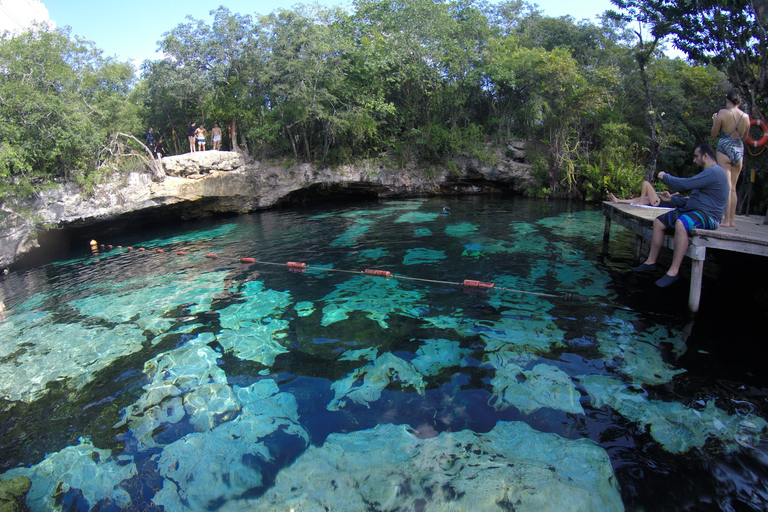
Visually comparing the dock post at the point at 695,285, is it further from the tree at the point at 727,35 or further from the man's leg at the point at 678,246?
the tree at the point at 727,35

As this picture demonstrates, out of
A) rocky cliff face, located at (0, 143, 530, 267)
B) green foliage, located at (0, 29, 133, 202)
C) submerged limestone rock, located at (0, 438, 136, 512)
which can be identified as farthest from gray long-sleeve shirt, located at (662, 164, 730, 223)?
rocky cliff face, located at (0, 143, 530, 267)

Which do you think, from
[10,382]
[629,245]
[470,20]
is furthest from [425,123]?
[10,382]

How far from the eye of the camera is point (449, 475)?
11.1 ft

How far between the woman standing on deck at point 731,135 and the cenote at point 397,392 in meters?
2.16

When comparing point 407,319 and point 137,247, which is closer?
point 407,319

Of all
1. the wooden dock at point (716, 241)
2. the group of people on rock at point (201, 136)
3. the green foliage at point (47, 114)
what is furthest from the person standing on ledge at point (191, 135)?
the wooden dock at point (716, 241)

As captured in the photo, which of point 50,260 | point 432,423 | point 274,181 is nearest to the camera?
point 432,423

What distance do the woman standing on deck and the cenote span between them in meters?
2.16

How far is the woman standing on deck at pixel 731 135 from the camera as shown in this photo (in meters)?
5.94

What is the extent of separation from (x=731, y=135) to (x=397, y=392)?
249 inches

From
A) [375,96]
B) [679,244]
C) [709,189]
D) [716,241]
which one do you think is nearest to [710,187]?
[709,189]

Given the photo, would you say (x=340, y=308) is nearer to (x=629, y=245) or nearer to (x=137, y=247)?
(x=629, y=245)

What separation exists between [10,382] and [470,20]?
88.0ft

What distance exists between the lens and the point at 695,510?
303cm
